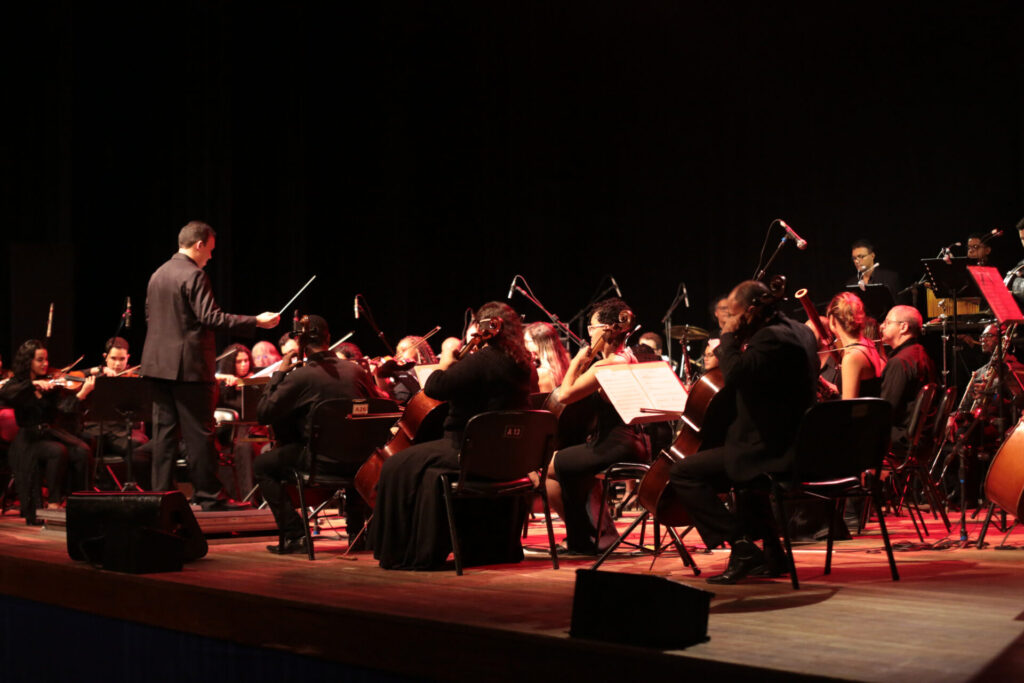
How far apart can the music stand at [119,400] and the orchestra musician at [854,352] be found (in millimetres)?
4159

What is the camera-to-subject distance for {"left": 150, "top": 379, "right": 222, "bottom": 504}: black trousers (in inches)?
222

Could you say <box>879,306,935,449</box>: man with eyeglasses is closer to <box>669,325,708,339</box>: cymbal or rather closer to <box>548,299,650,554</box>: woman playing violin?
<box>548,299,650,554</box>: woman playing violin

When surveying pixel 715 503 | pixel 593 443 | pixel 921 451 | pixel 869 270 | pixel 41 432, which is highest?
pixel 869 270

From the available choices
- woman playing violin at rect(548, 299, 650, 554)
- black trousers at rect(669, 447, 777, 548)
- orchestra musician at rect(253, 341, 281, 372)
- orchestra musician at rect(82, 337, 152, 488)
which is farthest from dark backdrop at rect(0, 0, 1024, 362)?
black trousers at rect(669, 447, 777, 548)

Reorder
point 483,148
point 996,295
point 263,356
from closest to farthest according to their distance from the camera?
point 996,295
point 263,356
point 483,148

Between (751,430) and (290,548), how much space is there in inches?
99.8

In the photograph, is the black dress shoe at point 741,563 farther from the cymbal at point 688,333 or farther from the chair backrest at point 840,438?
the cymbal at point 688,333

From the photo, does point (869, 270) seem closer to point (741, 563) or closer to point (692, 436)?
point (692, 436)

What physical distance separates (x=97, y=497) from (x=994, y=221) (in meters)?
7.29

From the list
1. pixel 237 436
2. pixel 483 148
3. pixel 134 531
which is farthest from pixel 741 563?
pixel 483 148

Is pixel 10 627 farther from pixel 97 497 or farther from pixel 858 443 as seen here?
pixel 858 443

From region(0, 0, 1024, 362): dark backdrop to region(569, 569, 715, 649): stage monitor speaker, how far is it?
279 inches

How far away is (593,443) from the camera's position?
16.8 feet

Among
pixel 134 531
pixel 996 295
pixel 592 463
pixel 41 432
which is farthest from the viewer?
pixel 41 432
